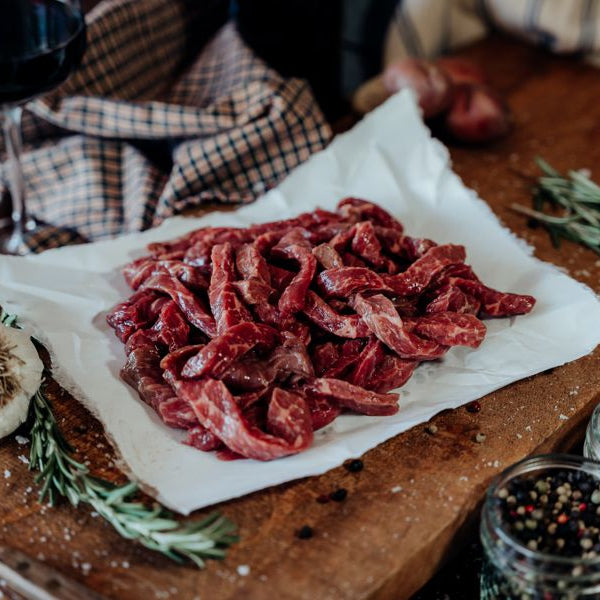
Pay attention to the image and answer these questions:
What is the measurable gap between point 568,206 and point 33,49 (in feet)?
6.11

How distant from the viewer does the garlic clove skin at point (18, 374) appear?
2.10 meters

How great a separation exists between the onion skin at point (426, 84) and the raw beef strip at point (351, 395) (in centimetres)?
163

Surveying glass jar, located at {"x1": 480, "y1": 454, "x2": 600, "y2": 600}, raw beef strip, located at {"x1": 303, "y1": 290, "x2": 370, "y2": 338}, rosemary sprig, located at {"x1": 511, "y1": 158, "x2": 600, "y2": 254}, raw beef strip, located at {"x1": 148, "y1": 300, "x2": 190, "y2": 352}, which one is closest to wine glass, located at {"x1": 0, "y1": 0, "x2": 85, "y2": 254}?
raw beef strip, located at {"x1": 148, "y1": 300, "x2": 190, "y2": 352}

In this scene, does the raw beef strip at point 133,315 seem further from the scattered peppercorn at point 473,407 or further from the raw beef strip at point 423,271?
the scattered peppercorn at point 473,407

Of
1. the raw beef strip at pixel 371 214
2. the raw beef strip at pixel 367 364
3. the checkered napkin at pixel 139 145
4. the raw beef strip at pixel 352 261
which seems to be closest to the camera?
the raw beef strip at pixel 367 364

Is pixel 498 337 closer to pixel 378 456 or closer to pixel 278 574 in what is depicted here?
pixel 378 456

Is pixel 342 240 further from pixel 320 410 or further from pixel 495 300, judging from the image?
pixel 320 410

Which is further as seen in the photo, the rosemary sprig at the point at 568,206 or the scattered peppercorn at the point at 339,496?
the rosemary sprig at the point at 568,206

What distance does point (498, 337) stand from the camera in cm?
244

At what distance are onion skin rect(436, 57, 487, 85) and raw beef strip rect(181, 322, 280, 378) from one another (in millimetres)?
1822

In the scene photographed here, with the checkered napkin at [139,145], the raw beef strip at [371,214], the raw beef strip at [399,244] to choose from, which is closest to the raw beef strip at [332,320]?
the raw beef strip at [399,244]

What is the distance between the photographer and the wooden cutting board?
5.90 ft

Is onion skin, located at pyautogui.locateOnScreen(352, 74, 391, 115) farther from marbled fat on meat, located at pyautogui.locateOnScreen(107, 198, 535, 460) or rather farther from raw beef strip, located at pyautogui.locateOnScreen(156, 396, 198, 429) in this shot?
raw beef strip, located at pyautogui.locateOnScreen(156, 396, 198, 429)

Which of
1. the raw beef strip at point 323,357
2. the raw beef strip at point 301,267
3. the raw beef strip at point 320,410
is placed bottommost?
the raw beef strip at point 320,410
